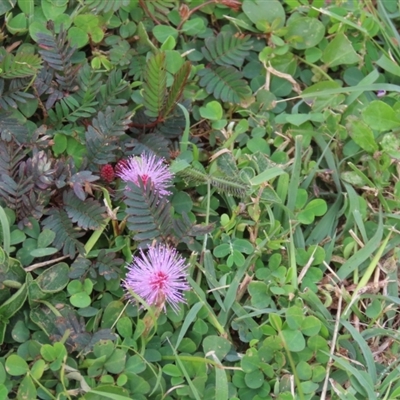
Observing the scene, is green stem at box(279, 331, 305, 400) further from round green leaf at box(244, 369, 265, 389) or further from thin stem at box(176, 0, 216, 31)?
thin stem at box(176, 0, 216, 31)

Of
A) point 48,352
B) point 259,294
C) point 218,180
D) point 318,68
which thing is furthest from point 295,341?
point 318,68

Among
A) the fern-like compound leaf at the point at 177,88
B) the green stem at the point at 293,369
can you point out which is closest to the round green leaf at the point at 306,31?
the fern-like compound leaf at the point at 177,88

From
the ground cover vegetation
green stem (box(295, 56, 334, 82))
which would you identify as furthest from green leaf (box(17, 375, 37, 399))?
green stem (box(295, 56, 334, 82))

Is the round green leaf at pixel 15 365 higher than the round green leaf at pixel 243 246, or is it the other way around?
the round green leaf at pixel 243 246

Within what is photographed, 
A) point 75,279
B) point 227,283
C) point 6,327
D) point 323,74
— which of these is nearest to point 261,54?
point 323,74

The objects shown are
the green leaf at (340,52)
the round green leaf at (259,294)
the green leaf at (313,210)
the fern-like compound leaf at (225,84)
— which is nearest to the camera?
the round green leaf at (259,294)

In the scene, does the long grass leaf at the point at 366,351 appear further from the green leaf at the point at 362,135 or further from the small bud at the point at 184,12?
the small bud at the point at 184,12

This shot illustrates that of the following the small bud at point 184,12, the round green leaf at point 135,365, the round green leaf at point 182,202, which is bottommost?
the round green leaf at point 135,365

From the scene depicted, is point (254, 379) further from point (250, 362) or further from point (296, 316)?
point (296, 316)
